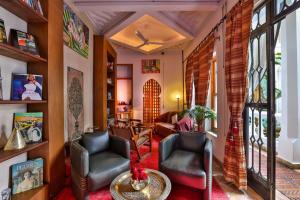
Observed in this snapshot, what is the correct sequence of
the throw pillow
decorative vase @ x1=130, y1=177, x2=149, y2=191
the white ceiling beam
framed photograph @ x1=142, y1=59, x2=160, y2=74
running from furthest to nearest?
1. framed photograph @ x1=142, y1=59, x2=160, y2=74
2. the throw pillow
3. the white ceiling beam
4. decorative vase @ x1=130, y1=177, x2=149, y2=191

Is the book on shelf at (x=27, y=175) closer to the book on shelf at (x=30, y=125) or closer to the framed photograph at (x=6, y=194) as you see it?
the framed photograph at (x=6, y=194)

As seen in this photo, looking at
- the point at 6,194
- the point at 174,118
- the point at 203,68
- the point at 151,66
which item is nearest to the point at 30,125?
the point at 6,194

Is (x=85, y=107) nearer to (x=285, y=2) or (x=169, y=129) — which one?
(x=169, y=129)

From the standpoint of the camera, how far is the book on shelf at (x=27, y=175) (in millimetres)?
1796

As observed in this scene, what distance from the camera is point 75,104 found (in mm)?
3117

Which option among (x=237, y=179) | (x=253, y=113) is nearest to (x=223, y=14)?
(x=253, y=113)

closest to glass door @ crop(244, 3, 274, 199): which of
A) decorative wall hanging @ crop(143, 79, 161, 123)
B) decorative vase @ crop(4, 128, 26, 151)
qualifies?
decorative vase @ crop(4, 128, 26, 151)

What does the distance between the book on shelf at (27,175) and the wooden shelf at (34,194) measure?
43 millimetres

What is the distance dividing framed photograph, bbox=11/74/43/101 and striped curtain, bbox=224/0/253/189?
2.52 metres

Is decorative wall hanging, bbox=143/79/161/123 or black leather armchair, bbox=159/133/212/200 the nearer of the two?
black leather armchair, bbox=159/133/212/200

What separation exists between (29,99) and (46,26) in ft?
3.05

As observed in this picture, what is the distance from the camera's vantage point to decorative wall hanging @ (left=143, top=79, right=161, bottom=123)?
666cm

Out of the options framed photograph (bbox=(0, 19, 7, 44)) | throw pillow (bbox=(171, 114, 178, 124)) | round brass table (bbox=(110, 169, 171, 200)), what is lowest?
round brass table (bbox=(110, 169, 171, 200))

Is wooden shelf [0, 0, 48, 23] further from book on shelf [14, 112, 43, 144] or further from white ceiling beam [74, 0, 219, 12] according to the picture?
white ceiling beam [74, 0, 219, 12]
